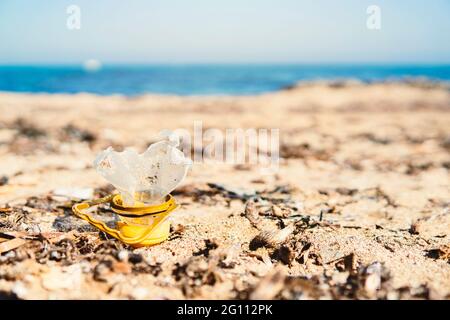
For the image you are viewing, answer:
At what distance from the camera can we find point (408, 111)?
11.2 metres

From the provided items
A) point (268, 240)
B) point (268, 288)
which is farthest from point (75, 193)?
point (268, 288)

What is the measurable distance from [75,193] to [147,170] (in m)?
1.31

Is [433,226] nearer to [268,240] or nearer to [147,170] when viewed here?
[268,240]

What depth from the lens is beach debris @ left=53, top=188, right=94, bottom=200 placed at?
3348 millimetres

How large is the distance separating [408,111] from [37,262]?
1109 cm

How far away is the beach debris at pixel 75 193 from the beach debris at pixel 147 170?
1160mm

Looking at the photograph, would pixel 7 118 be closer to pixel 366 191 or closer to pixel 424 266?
pixel 366 191

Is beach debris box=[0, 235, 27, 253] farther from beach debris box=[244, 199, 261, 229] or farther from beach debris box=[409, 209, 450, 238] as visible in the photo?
beach debris box=[409, 209, 450, 238]

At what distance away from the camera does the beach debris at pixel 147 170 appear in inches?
88.9

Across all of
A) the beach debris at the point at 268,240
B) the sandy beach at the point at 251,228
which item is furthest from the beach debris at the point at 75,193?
the beach debris at the point at 268,240

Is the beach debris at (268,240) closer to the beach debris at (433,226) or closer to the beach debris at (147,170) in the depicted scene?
the beach debris at (147,170)

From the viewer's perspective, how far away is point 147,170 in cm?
238

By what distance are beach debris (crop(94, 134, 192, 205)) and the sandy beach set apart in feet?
1.00

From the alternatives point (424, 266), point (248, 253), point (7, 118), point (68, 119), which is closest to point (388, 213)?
point (424, 266)
